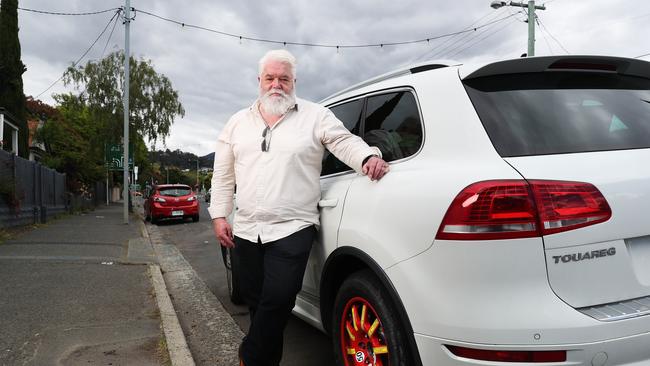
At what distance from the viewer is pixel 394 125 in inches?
105

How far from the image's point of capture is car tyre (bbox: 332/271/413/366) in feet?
7.14

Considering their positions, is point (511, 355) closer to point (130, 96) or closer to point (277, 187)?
point (277, 187)

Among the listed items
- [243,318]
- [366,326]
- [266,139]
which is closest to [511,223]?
→ [366,326]

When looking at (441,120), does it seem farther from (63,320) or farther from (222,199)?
(63,320)

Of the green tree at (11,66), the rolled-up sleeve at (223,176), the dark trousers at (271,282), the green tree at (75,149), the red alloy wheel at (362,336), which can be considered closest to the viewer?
the red alloy wheel at (362,336)

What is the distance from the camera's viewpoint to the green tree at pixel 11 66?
2273 centimetres

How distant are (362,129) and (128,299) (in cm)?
340

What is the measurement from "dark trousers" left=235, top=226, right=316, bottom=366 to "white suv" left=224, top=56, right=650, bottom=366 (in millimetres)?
319

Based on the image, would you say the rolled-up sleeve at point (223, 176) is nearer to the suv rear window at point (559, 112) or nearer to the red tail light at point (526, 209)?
the suv rear window at point (559, 112)

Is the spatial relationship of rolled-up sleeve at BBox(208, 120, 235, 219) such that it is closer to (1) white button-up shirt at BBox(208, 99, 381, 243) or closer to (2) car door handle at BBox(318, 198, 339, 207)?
(1) white button-up shirt at BBox(208, 99, 381, 243)

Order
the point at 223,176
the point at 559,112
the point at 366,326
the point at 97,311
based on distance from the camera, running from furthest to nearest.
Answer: the point at 97,311 < the point at 223,176 < the point at 366,326 < the point at 559,112

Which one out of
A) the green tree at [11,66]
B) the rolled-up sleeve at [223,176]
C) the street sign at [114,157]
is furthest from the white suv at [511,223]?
the green tree at [11,66]

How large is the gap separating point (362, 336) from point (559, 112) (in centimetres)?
140

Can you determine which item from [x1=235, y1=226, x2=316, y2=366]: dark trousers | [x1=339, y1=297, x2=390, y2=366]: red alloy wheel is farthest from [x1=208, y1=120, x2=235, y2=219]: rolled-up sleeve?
[x1=339, y1=297, x2=390, y2=366]: red alloy wheel
